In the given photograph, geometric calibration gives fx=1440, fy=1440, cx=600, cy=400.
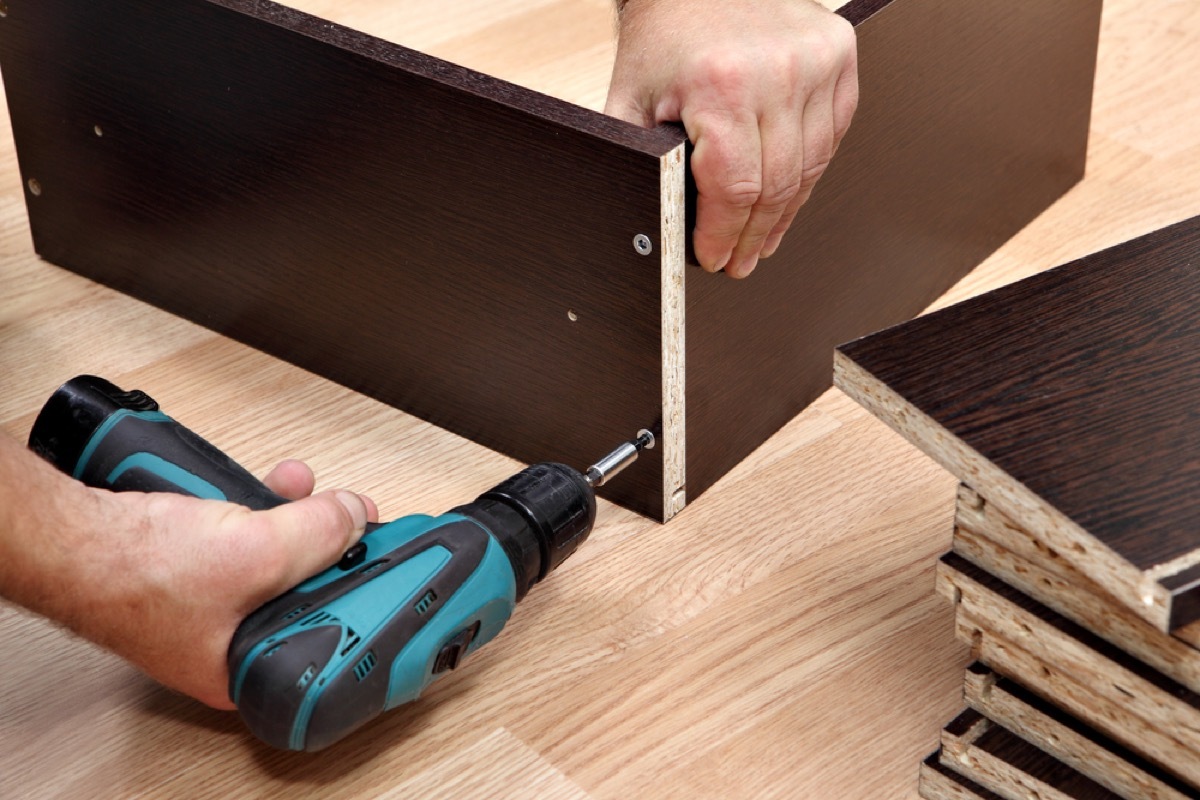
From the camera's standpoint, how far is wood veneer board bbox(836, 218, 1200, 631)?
0.63m

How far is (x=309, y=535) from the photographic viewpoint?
80cm

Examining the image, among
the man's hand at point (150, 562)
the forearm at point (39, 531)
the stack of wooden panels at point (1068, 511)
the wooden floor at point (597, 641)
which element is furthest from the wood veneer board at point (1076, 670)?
the forearm at point (39, 531)

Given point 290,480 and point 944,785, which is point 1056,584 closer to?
point 944,785

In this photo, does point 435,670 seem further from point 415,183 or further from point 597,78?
point 597,78

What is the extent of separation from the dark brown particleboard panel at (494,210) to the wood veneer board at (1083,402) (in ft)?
0.69

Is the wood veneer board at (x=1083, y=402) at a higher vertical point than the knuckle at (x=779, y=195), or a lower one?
lower

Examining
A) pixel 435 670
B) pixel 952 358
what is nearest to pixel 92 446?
pixel 435 670

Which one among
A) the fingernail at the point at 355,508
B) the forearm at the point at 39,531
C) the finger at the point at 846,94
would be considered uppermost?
the finger at the point at 846,94

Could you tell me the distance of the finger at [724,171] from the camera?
2.83 ft

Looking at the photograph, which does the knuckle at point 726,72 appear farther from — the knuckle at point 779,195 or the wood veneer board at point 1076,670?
the wood veneer board at point 1076,670

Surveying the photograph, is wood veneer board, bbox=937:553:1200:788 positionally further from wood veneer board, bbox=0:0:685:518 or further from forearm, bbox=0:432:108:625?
forearm, bbox=0:432:108:625

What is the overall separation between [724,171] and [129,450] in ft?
1.34

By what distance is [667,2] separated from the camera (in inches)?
36.9

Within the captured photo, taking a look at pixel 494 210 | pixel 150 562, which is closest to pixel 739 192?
pixel 494 210
